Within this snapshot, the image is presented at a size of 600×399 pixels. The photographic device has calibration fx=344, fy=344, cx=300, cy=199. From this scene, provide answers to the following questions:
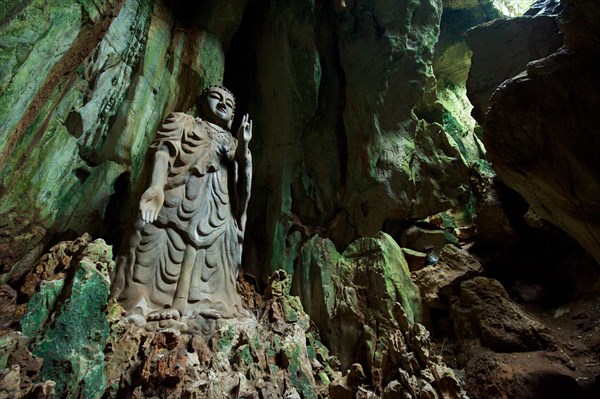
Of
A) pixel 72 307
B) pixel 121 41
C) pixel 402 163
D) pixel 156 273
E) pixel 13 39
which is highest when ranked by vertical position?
pixel 121 41

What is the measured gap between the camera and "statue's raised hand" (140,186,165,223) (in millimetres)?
3471

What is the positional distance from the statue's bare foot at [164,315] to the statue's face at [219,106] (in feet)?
9.27

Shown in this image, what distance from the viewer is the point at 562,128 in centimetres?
272

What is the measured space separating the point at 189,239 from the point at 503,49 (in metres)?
5.67

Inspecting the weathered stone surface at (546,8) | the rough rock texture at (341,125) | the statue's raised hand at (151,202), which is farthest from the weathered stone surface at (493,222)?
the statue's raised hand at (151,202)

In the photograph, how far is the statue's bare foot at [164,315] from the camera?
3053 mm

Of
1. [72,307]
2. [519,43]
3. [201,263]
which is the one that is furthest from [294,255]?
[519,43]

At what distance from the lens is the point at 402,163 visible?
20.7 ft

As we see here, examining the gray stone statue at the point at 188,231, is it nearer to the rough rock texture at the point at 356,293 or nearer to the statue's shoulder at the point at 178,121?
the statue's shoulder at the point at 178,121

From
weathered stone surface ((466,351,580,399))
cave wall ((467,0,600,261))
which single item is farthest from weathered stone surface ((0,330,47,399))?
cave wall ((467,0,600,261))

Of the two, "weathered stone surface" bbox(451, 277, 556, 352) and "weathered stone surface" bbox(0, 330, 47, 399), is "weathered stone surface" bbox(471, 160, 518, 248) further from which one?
"weathered stone surface" bbox(0, 330, 47, 399)

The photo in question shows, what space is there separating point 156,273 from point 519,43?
6.11 m

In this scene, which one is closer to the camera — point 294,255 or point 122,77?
point 122,77

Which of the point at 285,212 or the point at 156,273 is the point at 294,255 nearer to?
the point at 285,212
